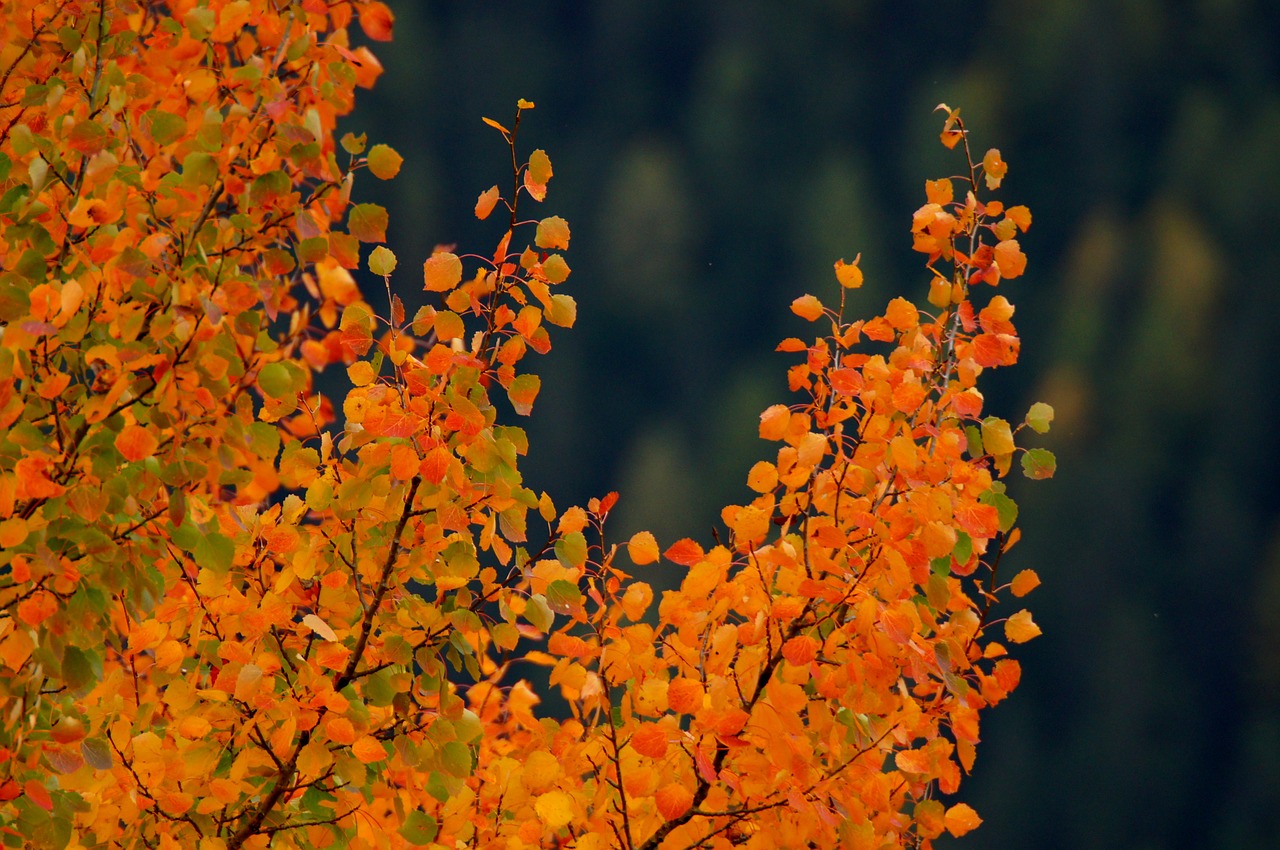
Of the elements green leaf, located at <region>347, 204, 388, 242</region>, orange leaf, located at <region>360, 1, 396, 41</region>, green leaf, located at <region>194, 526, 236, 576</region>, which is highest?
orange leaf, located at <region>360, 1, 396, 41</region>

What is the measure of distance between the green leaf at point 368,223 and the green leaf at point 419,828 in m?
0.85

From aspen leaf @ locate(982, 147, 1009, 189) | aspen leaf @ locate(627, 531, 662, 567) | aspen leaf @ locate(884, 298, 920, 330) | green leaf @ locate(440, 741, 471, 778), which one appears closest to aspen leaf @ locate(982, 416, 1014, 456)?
aspen leaf @ locate(884, 298, 920, 330)

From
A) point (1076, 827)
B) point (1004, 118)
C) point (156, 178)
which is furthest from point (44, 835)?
point (1004, 118)

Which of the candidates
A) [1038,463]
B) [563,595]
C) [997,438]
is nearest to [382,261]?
[563,595]

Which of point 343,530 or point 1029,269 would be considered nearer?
point 343,530

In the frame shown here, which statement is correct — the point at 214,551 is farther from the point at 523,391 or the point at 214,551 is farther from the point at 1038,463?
the point at 1038,463

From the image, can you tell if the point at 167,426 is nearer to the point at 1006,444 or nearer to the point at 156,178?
the point at 156,178

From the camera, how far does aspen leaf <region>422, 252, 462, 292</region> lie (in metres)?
1.76

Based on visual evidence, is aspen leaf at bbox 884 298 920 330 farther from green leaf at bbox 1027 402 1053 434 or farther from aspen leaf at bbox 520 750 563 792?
aspen leaf at bbox 520 750 563 792

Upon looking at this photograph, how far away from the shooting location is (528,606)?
1837 millimetres

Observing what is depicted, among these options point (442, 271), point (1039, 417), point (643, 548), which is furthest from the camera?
point (1039, 417)

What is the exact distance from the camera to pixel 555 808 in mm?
1904

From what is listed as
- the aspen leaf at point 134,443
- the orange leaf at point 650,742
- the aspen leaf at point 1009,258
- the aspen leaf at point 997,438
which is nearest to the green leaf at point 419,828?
the orange leaf at point 650,742

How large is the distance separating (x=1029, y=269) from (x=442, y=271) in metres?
9.43
